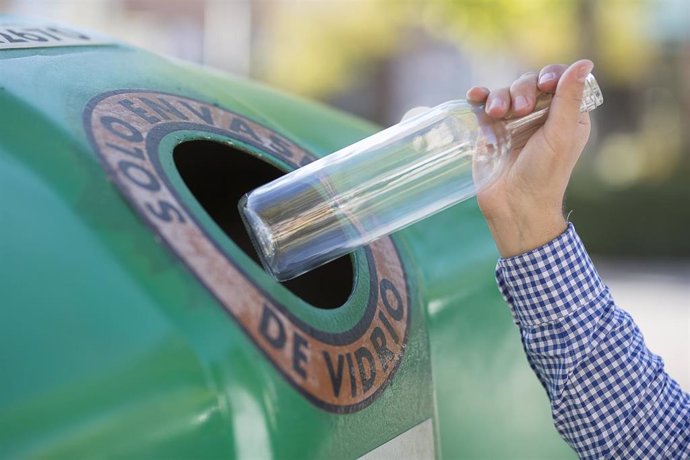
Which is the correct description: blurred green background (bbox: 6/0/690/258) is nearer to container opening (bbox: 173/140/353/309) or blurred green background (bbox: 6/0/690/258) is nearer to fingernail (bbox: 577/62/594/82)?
container opening (bbox: 173/140/353/309)

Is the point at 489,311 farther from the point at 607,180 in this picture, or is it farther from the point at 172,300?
the point at 607,180

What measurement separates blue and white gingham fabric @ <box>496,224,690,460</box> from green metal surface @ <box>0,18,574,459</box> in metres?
0.16

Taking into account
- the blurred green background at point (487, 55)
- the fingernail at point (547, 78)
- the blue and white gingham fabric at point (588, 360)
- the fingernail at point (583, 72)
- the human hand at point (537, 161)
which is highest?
the fingernail at point (583, 72)

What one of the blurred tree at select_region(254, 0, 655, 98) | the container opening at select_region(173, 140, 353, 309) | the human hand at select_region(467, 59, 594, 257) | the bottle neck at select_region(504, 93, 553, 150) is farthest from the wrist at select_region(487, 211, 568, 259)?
the blurred tree at select_region(254, 0, 655, 98)

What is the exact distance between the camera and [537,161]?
1.44m

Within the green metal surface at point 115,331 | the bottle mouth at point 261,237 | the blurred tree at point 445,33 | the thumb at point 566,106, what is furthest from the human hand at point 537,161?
the blurred tree at point 445,33

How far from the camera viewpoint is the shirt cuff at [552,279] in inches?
58.4

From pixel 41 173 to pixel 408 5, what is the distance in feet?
42.9

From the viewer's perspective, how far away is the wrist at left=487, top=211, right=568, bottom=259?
1.47m

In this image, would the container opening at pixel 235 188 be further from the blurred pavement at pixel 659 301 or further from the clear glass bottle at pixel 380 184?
the blurred pavement at pixel 659 301

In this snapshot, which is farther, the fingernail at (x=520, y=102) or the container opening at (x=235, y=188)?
the container opening at (x=235, y=188)

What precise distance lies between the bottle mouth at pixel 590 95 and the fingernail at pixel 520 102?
7cm

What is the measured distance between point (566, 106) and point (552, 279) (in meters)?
0.24

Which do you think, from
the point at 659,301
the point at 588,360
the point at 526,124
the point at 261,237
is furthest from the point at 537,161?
the point at 659,301
